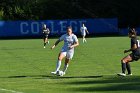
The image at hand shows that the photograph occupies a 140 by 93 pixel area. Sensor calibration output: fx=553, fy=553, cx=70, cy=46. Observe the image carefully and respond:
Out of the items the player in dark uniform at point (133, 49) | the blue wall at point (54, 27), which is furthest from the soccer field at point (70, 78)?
the blue wall at point (54, 27)

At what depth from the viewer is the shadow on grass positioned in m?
17.4

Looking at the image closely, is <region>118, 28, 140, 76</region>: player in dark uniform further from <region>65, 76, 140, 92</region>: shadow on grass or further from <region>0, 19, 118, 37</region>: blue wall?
<region>0, 19, 118, 37</region>: blue wall

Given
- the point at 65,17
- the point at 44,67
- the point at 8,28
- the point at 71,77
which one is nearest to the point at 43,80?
the point at 71,77

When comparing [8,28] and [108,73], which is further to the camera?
[8,28]

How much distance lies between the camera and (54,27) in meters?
74.9

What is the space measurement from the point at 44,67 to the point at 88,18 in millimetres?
55808

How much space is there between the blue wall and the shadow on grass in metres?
52.7

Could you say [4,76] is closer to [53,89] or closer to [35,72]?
[35,72]

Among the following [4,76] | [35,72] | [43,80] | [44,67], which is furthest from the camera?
[44,67]

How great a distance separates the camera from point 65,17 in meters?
81.3

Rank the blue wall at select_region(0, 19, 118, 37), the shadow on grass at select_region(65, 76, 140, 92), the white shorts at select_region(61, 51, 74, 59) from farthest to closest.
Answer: the blue wall at select_region(0, 19, 118, 37) < the white shorts at select_region(61, 51, 74, 59) < the shadow on grass at select_region(65, 76, 140, 92)

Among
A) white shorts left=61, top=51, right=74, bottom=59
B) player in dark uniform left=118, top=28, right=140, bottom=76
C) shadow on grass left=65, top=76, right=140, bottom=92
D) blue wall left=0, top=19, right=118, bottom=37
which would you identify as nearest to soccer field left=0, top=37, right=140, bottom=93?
shadow on grass left=65, top=76, right=140, bottom=92

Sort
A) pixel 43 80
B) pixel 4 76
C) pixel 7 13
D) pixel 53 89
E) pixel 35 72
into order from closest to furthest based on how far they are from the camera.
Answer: pixel 53 89 < pixel 43 80 < pixel 4 76 < pixel 35 72 < pixel 7 13

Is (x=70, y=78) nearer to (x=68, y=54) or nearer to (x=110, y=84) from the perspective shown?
(x=68, y=54)
